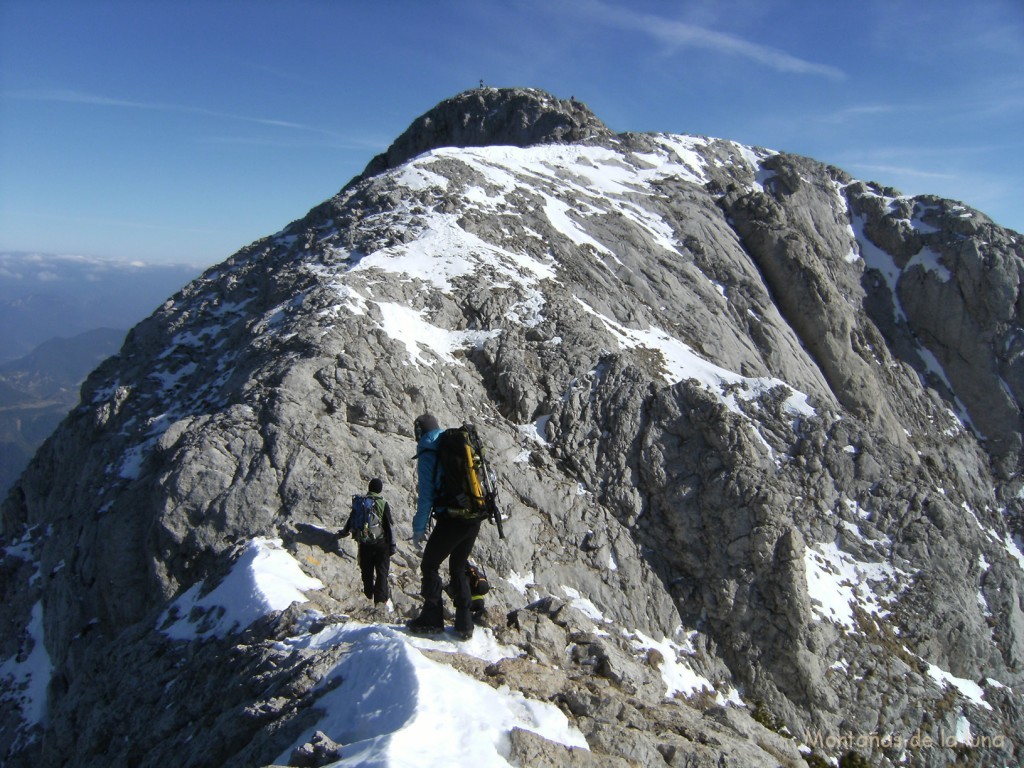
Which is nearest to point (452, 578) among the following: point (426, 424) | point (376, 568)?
point (426, 424)

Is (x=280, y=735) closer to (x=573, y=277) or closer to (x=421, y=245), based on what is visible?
(x=421, y=245)

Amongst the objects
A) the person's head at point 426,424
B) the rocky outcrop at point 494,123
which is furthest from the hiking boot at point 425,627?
the rocky outcrop at point 494,123

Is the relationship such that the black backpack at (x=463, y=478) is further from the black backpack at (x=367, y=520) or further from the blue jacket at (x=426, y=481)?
the black backpack at (x=367, y=520)

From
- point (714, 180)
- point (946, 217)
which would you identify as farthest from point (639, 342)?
point (946, 217)

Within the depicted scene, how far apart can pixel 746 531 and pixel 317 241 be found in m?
20.8

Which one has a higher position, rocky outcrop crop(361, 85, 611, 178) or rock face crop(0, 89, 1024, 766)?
rocky outcrop crop(361, 85, 611, 178)

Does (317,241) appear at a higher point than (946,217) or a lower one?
lower

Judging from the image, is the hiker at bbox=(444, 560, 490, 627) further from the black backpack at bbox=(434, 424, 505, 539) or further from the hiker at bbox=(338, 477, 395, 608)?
the hiker at bbox=(338, 477, 395, 608)

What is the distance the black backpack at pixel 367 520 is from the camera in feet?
36.0

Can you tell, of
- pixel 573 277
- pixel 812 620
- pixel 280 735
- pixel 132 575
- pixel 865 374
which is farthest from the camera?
pixel 865 374

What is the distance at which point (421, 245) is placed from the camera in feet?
83.3

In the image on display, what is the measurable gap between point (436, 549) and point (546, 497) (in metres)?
11.3

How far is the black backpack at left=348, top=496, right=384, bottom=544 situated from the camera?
Result: 1098 cm

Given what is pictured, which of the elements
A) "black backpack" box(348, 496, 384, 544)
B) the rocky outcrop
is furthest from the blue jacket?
the rocky outcrop
